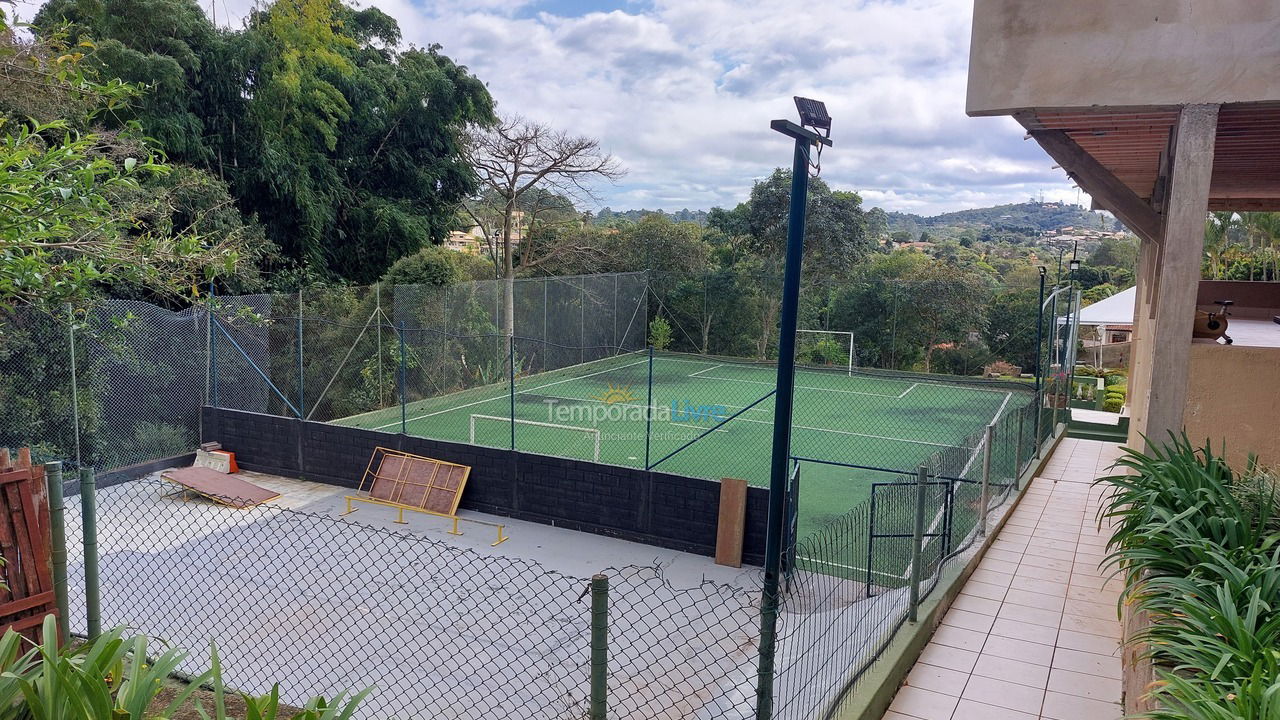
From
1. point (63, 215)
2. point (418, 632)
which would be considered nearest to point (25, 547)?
point (63, 215)

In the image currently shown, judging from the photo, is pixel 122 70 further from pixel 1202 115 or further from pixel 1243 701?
pixel 1243 701

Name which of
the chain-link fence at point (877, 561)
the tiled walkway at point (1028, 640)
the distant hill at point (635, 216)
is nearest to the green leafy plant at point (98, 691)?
the chain-link fence at point (877, 561)

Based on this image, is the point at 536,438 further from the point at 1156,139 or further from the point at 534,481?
the point at 1156,139

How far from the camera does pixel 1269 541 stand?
389 cm

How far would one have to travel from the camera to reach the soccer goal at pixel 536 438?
43.4 feet

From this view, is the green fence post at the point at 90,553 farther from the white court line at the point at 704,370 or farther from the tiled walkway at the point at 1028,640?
the white court line at the point at 704,370

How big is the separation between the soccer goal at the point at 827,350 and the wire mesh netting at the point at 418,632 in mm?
15908

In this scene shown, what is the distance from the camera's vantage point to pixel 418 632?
6961 millimetres

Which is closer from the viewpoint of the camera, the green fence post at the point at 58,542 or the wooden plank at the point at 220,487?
the green fence post at the point at 58,542

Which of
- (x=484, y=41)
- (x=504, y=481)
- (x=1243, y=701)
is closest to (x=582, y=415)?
(x=504, y=481)

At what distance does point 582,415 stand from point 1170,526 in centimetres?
1236

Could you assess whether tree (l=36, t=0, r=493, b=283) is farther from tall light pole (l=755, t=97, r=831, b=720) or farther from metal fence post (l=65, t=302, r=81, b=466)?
tall light pole (l=755, t=97, r=831, b=720)

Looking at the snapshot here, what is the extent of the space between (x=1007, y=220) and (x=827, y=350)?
61860mm

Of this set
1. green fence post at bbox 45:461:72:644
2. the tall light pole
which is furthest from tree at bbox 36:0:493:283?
the tall light pole
